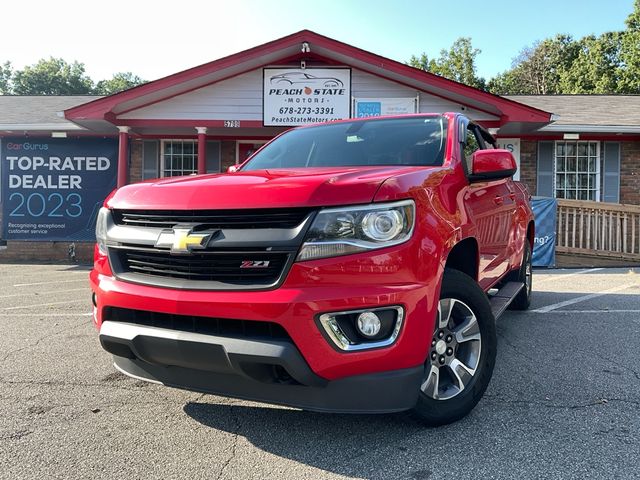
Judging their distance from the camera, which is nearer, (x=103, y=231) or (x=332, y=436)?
(x=332, y=436)

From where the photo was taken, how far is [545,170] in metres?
12.6

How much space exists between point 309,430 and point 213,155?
11.0 meters

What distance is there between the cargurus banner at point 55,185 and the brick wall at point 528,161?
1046cm

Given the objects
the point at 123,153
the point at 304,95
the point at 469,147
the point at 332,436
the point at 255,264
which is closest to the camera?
the point at 255,264

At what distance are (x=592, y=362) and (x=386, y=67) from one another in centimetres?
780

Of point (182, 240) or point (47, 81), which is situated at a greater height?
point (47, 81)

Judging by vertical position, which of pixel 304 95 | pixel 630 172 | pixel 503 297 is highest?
pixel 304 95

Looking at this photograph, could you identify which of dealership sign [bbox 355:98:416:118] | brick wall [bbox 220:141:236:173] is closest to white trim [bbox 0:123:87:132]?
brick wall [bbox 220:141:236:173]

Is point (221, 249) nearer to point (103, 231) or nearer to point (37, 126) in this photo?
point (103, 231)

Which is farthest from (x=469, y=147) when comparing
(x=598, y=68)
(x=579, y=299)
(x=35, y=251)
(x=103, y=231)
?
(x=598, y=68)

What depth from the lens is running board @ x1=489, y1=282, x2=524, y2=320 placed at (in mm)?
3668

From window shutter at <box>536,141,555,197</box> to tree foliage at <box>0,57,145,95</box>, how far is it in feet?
166

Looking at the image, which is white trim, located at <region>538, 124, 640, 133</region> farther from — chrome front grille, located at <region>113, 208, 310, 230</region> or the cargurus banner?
chrome front grille, located at <region>113, 208, 310, 230</region>

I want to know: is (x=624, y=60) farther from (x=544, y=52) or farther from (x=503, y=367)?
(x=503, y=367)
